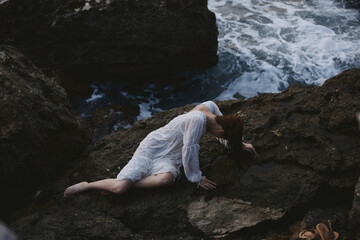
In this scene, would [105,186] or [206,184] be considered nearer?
[206,184]

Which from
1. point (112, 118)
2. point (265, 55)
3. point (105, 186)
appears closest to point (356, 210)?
point (105, 186)

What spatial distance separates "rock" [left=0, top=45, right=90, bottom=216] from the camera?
11.6 ft

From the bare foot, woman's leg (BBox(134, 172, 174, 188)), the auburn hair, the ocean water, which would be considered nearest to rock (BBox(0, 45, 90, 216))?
the bare foot

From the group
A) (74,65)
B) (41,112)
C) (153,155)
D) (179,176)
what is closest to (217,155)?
(179,176)

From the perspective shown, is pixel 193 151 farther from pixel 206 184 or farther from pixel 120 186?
pixel 120 186

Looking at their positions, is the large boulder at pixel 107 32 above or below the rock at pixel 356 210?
above

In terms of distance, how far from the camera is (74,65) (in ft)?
24.0

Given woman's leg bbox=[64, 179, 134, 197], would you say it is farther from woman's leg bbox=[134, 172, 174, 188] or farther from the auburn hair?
the auburn hair

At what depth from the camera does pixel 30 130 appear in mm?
3627

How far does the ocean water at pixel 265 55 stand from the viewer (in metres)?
7.81

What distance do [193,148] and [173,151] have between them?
476 millimetres

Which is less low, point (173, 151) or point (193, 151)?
point (193, 151)

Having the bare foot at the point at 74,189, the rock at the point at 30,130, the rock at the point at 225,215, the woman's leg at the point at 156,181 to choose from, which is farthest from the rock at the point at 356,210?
the rock at the point at 30,130

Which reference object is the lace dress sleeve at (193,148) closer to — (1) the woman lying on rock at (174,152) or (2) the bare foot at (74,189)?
(1) the woman lying on rock at (174,152)
